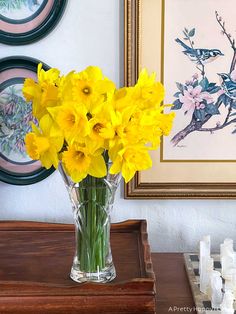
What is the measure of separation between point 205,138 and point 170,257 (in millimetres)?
327

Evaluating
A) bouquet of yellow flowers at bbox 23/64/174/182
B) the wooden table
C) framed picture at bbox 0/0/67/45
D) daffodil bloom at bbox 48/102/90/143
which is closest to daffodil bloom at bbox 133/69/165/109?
bouquet of yellow flowers at bbox 23/64/174/182

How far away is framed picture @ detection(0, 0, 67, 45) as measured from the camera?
1.30m

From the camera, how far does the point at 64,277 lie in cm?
104

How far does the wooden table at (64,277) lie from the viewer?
94cm

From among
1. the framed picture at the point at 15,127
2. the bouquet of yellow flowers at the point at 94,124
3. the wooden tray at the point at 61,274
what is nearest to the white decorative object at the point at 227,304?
the wooden tray at the point at 61,274

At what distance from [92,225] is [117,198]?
0.38 metres

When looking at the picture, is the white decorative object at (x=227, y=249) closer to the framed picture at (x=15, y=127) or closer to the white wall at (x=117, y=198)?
the white wall at (x=117, y=198)

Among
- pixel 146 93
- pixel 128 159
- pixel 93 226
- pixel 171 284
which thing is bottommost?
pixel 171 284

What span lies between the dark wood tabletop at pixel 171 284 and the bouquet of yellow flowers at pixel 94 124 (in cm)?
34

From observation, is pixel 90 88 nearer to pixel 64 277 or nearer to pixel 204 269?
pixel 64 277

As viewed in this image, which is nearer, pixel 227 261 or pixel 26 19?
pixel 227 261

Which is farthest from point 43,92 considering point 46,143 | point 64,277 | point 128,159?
point 64,277

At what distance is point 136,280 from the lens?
95 centimetres

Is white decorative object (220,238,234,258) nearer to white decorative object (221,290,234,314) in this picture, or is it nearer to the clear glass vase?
white decorative object (221,290,234,314)
